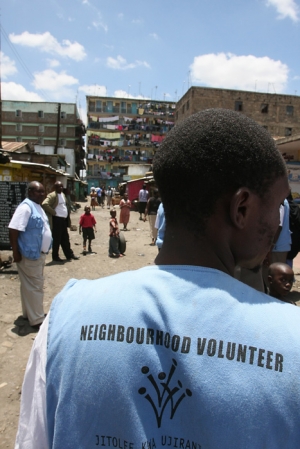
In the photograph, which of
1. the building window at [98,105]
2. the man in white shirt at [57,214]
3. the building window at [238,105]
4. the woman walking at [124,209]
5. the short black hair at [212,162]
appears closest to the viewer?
the short black hair at [212,162]

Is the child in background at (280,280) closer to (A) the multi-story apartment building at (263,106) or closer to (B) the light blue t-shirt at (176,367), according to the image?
(B) the light blue t-shirt at (176,367)

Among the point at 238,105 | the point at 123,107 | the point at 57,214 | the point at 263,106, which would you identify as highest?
the point at 123,107

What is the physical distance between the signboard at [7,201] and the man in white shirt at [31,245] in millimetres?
3369

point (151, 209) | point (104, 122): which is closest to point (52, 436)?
point (151, 209)

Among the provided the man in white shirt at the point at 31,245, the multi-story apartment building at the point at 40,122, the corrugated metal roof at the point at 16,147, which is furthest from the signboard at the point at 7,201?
the multi-story apartment building at the point at 40,122

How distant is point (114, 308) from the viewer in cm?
78

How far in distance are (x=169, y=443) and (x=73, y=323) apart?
0.31 m

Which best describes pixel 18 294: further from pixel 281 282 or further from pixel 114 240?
pixel 281 282

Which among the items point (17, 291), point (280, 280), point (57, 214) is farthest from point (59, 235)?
point (280, 280)

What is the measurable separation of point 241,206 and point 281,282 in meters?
2.71

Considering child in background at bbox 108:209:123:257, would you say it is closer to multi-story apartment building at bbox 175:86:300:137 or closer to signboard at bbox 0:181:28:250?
signboard at bbox 0:181:28:250

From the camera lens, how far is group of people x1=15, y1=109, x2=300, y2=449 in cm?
69

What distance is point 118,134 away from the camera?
5875cm

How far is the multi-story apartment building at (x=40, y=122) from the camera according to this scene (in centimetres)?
4934
